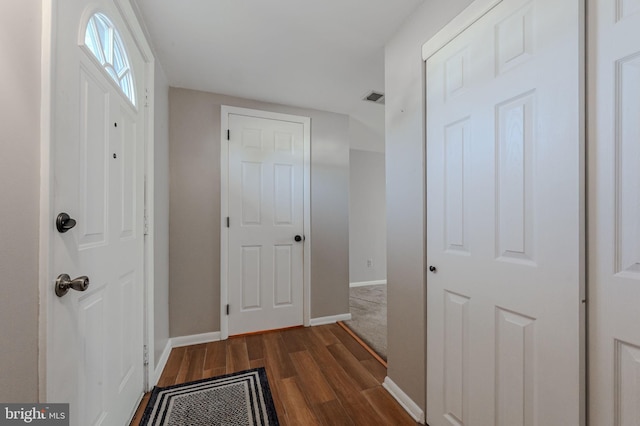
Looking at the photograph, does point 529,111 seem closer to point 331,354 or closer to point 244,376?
point 331,354

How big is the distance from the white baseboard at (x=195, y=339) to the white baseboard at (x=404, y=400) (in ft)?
5.25

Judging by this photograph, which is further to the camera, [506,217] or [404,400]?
[404,400]

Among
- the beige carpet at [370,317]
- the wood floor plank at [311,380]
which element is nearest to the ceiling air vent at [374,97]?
the beige carpet at [370,317]

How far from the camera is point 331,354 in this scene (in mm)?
2131

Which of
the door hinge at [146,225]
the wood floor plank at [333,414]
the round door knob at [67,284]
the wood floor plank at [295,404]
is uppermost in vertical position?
the door hinge at [146,225]

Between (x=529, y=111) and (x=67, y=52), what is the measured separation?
5.45 ft

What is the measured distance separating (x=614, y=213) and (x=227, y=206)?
250 centimetres

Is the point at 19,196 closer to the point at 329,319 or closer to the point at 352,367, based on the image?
the point at 352,367

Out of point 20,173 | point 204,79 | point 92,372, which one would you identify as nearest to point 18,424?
point 92,372

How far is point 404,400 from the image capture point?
1538 millimetres

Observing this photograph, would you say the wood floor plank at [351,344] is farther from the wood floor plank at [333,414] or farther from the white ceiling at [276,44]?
the white ceiling at [276,44]

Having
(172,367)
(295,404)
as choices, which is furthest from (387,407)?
(172,367)

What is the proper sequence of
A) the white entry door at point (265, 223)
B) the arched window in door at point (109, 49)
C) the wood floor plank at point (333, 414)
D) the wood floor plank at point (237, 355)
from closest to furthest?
the arched window in door at point (109, 49) → the wood floor plank at point (333, 414) → the wood floor plank at point (237, 355) → the white entry door at point (265, 223)

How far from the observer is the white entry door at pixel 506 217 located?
0.82 m
